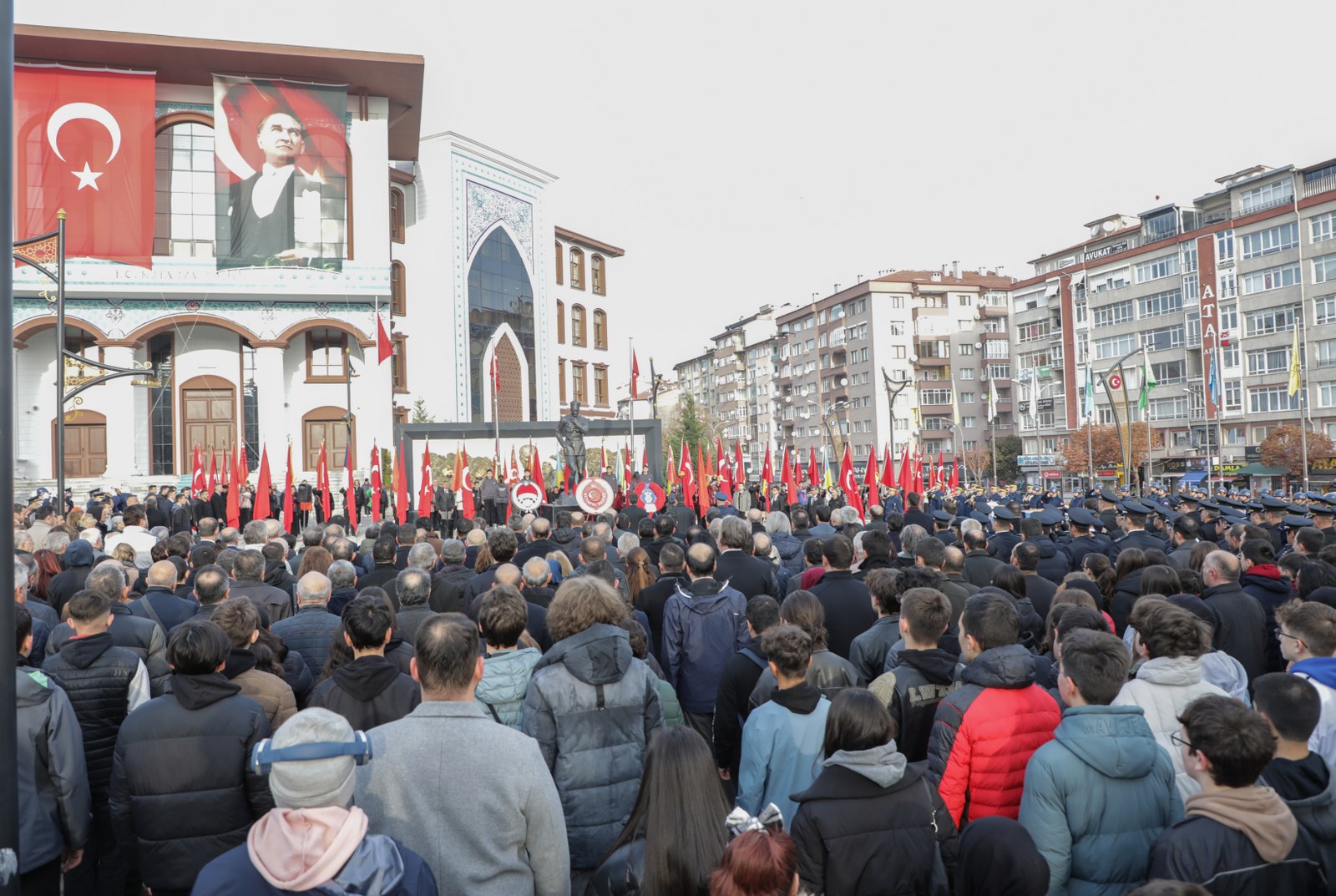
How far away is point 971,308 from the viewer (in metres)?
88.8

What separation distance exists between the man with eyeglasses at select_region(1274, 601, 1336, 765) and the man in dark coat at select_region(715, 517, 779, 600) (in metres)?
3.50

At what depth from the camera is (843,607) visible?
6344mm

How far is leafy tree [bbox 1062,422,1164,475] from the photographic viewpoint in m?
61.7

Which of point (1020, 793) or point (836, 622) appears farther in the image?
point (836, 622)

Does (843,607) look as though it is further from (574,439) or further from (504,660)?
(574,439)

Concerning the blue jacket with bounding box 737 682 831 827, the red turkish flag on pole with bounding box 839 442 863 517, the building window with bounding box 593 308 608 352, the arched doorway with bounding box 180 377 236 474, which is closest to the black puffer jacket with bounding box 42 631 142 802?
the blue jacket with bounding box 737 682 831 827

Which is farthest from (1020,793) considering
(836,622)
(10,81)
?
(10,81)

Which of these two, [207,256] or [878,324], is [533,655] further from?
[878,324]

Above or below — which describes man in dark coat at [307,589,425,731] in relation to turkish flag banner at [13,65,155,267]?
below

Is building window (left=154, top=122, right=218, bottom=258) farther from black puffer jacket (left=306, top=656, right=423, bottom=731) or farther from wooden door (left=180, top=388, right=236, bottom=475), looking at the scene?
black puffer jacket (left=306, top=656, right=423, bottom=731)

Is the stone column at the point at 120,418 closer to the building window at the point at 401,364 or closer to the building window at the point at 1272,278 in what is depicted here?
the building window at the point at 401,364

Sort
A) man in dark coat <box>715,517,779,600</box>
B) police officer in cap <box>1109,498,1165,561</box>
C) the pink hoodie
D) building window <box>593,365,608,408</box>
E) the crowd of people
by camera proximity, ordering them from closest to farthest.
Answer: the pink hoodie → the crowd of people → man in dark coat <box>715,517,779,600</box> → police officer in cap <box>1109,498,1165,561</box> → building window <box>593,365,608,408</box>

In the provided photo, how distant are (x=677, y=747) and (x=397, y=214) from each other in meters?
45.4

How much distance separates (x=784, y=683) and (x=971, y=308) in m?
90.5
